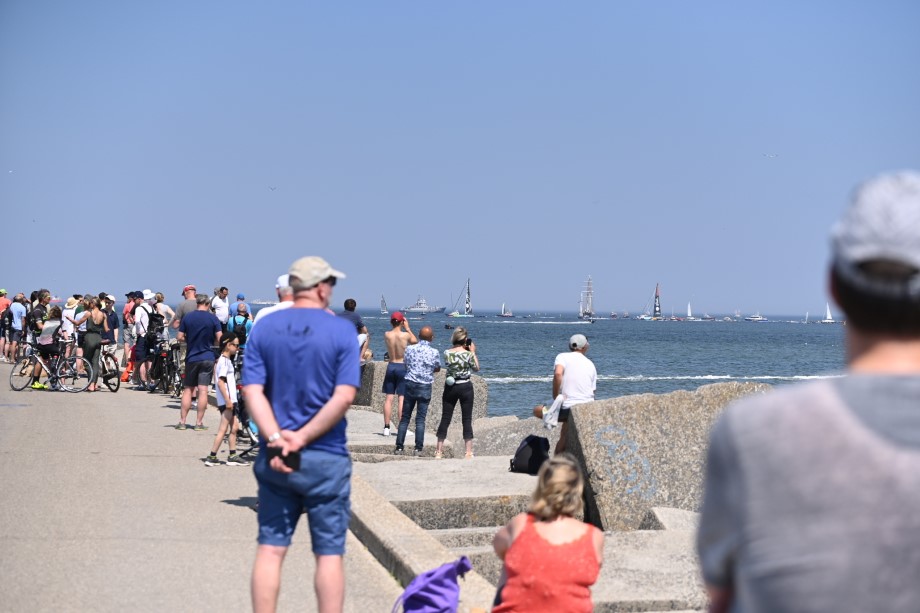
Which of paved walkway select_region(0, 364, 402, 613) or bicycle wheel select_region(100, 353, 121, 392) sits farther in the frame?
bicycle wheel select_region(100, 353, 121, 392)

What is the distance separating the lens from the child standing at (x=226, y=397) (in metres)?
11.6

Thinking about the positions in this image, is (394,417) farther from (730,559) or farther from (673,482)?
(730,559)

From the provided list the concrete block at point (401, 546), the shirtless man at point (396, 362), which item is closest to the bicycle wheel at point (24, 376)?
the shirtless man at point (396, 362)

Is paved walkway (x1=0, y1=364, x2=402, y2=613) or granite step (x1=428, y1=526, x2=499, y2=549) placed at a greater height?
paved walkway (x1=0, y1=364, x2=402, y2=613)

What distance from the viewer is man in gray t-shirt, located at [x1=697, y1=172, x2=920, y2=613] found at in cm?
192

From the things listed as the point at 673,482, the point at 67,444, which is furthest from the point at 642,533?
the point at 67,444

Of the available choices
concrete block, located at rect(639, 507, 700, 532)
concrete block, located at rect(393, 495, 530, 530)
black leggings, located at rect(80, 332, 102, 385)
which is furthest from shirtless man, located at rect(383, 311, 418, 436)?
black leggings, located at rect(80, 332, 102, 385)

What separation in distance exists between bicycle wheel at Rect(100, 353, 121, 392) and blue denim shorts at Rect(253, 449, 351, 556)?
1644 centimetres

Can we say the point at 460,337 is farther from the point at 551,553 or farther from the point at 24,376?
the point at 24,376

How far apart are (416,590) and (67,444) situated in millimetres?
8360

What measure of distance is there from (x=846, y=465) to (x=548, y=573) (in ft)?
9.73

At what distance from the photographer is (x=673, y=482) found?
9.45m

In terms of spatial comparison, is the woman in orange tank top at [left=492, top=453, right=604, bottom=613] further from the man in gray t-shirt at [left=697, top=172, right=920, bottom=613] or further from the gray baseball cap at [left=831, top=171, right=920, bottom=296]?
the gray baseball cap at [left=831, top=171, right=920, bottom=296]

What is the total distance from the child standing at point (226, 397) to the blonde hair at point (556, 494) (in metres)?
7.18
